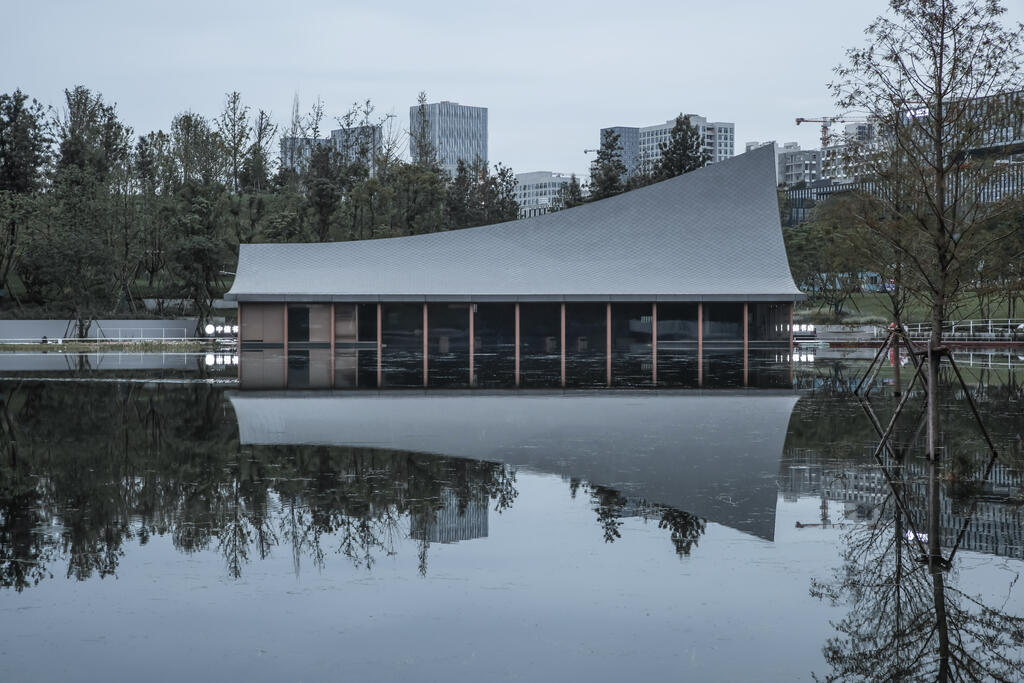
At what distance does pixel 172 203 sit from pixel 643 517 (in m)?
43.1

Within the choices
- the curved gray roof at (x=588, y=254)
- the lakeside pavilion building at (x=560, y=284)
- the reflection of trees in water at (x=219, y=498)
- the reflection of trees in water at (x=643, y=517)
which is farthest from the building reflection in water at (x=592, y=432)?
the curved gray roof at (x=588, y=254)

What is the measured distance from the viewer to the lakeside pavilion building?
101ft

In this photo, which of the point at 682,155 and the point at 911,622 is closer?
the point at 911,622

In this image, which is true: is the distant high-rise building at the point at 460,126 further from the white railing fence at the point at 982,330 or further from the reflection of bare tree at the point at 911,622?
the reflection of bare tree at the point at 911,622

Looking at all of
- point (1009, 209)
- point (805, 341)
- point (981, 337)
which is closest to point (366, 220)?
point (805, 341)

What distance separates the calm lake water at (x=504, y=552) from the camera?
4.53m

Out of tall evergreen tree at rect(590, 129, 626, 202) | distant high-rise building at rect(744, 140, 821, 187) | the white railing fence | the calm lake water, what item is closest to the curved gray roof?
the white railing fence

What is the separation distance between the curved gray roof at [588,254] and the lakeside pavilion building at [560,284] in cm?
5

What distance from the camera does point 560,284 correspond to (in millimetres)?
31266

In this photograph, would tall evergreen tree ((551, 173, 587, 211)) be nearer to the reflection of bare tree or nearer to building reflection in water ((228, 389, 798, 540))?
building reflection in water ((228, 389, 798, 540))

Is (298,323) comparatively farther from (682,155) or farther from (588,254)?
(682,155)

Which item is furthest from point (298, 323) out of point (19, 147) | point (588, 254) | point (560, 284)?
point (19, 147)

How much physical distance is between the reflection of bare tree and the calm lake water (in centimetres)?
2

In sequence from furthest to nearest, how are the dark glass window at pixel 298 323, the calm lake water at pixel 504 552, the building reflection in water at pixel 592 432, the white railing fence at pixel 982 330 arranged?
the white railing fence at pixel 982 330, the dark glass window at pixel 298 323, the building reflection in water at pixel 592 432, the calm lake water at pixel 504 552
